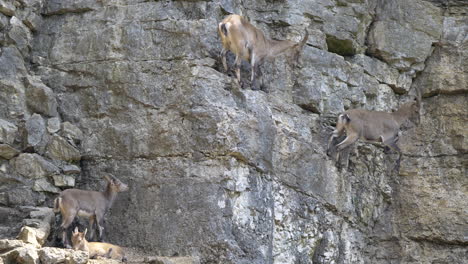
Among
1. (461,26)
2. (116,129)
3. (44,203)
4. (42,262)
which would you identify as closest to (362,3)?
(461,26)

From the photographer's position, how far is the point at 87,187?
1573 cm

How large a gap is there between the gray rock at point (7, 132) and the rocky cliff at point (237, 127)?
0.03 m

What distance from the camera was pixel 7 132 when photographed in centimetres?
1512

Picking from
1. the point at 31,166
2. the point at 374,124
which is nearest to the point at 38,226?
the point at 31,166

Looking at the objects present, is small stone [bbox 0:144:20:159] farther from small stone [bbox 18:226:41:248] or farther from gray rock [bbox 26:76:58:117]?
small stone [bbox 18:226:41:248]

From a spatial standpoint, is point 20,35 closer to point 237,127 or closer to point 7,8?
point 7,8

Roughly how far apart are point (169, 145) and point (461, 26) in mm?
7175

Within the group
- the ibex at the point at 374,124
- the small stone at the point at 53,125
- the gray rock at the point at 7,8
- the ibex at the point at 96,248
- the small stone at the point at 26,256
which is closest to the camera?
the small stone at the point at 26,256

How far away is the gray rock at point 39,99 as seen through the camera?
1582 centimetres

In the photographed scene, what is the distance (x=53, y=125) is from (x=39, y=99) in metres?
0.53

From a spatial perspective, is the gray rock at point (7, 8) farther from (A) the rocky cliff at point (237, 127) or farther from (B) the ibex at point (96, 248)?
(B) the ibex at point (96, 248)

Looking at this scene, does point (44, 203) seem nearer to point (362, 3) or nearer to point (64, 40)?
point (64, 40)

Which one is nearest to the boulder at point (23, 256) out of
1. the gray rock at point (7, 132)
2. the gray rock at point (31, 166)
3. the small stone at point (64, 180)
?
the gray rock at point (31, 166)

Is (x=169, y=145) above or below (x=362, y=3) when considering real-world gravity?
below
